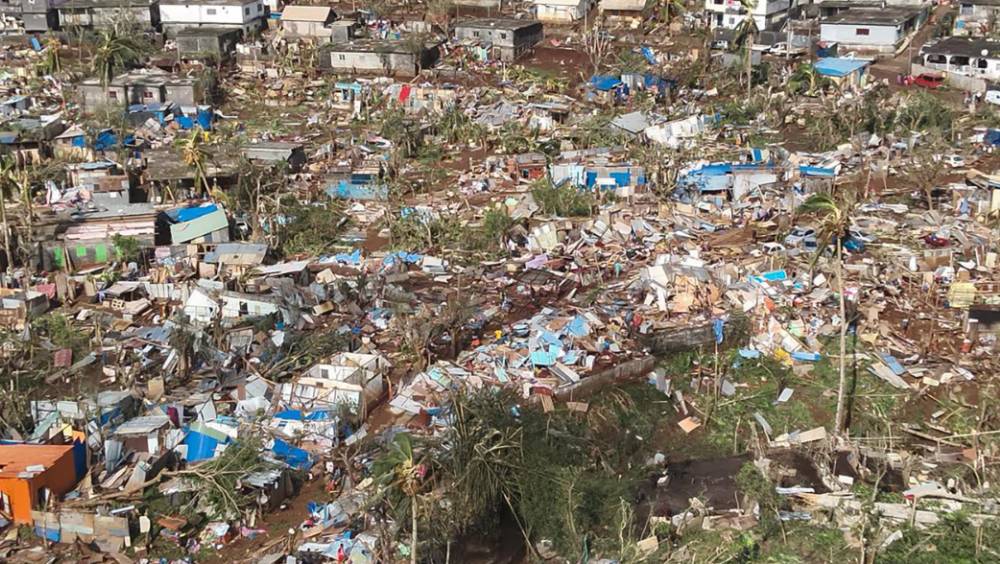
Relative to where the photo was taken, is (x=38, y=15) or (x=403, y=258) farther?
(x=38, y=15)

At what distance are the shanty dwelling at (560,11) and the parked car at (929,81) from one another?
14.2 metres

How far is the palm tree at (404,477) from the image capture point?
12.2 meters

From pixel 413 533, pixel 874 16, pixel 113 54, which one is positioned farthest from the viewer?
pixel 874 16

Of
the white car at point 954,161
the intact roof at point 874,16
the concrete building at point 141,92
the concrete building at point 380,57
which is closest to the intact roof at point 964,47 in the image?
the intact roof at point 874,16

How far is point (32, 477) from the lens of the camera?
14.0 meters

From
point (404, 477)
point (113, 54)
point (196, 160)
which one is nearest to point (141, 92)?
point (113, 54)

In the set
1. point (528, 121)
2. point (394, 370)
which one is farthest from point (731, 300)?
point (528, 121)

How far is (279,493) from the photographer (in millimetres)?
14641

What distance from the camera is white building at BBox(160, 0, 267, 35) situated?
41875mm

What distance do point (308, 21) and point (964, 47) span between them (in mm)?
23433

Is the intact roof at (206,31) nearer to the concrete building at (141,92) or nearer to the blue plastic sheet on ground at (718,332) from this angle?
the concrete building at (141,92)

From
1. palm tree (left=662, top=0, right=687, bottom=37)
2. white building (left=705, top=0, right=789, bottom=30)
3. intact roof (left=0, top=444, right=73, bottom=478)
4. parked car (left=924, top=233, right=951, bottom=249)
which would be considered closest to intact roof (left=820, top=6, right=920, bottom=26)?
white building (left=705, top=0, right=789, bottom=30)

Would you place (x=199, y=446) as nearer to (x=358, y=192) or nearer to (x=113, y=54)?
(x=358, y=192)

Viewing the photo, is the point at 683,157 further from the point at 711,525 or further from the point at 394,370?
the point at 711,525
